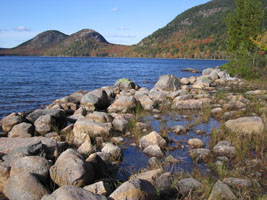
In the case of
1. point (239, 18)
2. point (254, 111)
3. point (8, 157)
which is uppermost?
point (239, 18)

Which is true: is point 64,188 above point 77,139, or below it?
above

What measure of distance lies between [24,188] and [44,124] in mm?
5173

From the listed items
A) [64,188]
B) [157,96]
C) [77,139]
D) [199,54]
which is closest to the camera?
[64,188]

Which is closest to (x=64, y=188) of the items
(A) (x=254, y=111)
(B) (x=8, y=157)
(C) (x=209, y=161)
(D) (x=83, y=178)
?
(D) (x=83, y=178)

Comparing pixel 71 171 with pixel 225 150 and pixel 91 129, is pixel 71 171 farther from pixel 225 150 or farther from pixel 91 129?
pixel 225 150

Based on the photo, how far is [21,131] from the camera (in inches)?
355

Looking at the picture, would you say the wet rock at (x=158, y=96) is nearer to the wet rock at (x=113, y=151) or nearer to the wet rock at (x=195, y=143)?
the wet rock at (x=195, y=143)

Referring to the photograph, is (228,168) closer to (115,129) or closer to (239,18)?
(115,129)

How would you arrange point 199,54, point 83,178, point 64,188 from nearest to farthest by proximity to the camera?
point 64,188 < point 83,178 < point 199,54

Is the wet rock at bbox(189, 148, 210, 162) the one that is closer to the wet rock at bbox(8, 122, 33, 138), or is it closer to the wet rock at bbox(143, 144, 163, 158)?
the wet rock at bbox(143, 144, 163, 158)

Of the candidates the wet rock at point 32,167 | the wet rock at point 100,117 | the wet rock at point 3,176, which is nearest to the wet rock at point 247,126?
the wet rock at point 100,117

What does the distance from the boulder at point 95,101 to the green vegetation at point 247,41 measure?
17.7 m

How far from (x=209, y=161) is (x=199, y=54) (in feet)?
472

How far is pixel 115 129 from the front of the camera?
9.52 metres
